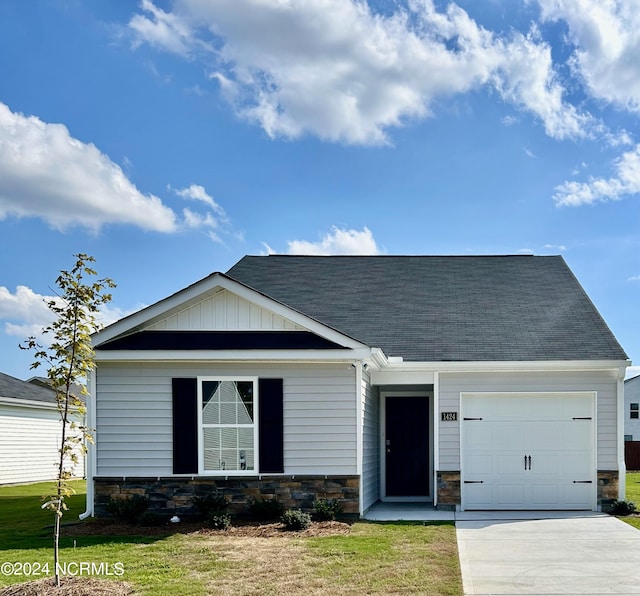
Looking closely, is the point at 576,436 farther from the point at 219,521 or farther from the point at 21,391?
the point at 21,391

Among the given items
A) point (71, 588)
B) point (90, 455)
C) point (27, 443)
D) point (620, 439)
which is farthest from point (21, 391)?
point (620, 439)

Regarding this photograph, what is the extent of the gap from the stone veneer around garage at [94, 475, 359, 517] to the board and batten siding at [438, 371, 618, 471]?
94.5 inches

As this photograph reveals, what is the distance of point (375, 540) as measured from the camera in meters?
9.81

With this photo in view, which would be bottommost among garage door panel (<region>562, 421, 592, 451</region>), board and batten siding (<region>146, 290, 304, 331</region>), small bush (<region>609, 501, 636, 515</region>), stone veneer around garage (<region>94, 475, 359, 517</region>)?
small bush (<region>609, 501, 636, 515</region>)

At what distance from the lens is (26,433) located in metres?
23.0

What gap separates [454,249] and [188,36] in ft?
37.8

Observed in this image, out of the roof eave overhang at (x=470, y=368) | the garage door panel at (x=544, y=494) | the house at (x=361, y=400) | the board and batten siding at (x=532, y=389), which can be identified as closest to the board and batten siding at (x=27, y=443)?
the house at (x=361, y=400)

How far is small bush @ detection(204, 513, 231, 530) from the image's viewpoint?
1105cm

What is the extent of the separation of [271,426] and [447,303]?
19.9 feet

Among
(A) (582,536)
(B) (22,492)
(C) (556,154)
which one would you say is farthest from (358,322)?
(B) (22,492)

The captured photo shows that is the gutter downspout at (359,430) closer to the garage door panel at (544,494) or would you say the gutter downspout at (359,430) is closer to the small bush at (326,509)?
the small bush at (326,509)

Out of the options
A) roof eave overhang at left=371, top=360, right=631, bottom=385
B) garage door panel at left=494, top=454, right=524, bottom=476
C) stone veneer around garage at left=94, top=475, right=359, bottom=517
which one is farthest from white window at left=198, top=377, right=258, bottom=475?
garage door panel at left=494, top=454, right=524, bottom=476

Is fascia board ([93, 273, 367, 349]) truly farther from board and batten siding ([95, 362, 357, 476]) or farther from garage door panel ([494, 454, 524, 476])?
garage door panel ([494, 454, 524, 476])

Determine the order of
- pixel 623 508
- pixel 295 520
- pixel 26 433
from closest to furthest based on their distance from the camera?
pixel 295 520 < pixel 623 508 < pixel 26 433
